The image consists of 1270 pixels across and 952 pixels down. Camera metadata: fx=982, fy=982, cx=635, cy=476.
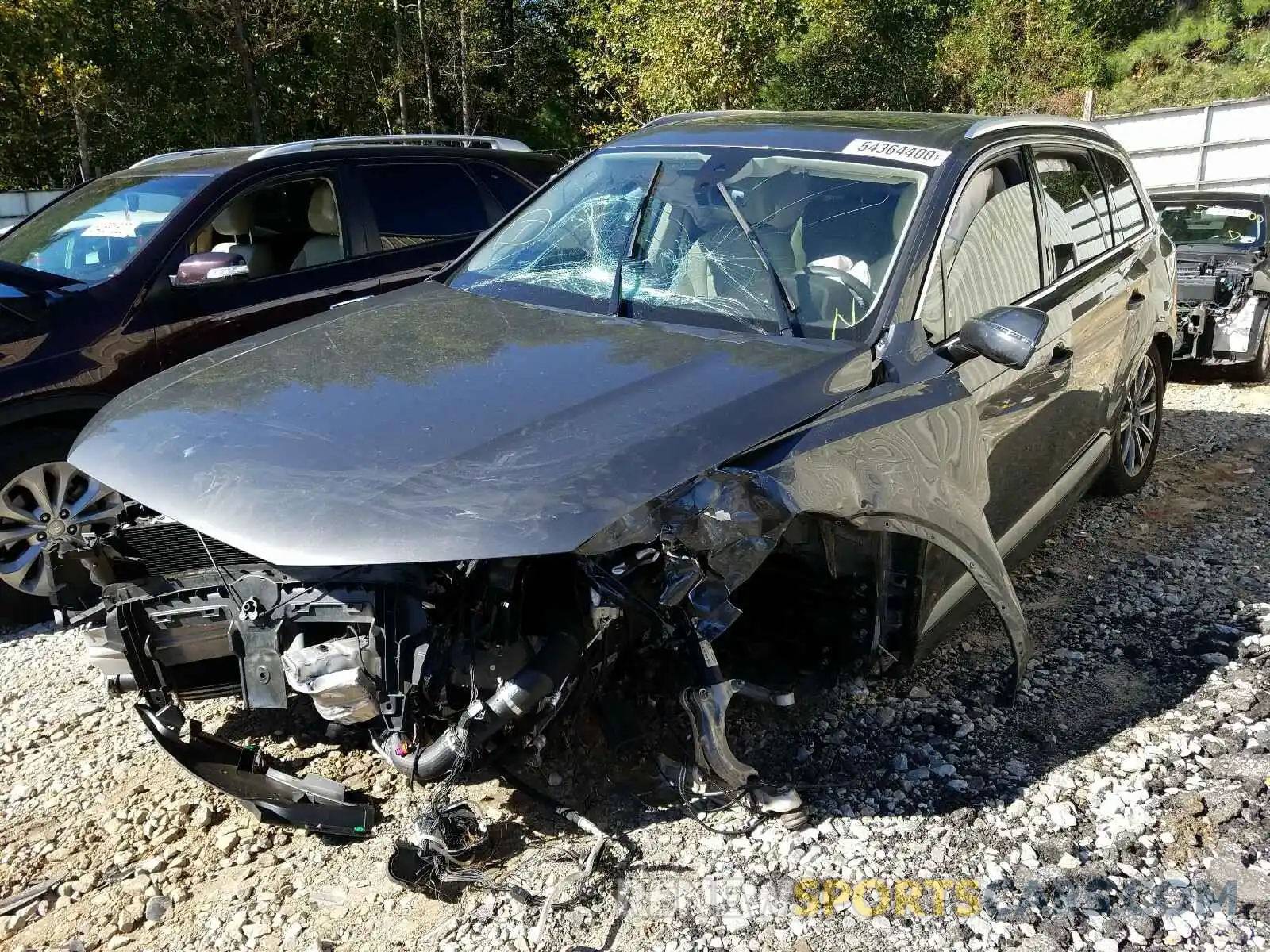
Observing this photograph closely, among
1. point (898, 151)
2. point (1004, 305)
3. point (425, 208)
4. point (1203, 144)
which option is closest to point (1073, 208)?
point (1004, 305)

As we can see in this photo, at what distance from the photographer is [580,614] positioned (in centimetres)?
252

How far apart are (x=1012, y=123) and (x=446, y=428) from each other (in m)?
2.65

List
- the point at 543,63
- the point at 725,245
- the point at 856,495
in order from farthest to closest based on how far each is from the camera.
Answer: the point at 543,63 < the point at 725,245 < the point at 856,495

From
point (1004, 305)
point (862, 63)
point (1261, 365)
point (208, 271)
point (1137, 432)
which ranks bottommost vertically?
point (1261, 365)

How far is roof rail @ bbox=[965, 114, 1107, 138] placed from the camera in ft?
11.6

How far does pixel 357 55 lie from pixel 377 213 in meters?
16.8

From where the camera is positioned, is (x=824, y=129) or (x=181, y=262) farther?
(x=181, y=262)

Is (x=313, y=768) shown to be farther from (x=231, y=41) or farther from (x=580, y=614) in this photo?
(x=231, y=41)

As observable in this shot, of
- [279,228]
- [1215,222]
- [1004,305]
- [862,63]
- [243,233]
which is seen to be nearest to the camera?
[1004,305]

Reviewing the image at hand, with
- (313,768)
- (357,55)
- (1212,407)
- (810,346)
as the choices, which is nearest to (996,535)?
(810,346)

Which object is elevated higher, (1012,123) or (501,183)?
(1012,123)

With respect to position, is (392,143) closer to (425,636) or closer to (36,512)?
(36,512)

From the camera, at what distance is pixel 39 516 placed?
4195mm

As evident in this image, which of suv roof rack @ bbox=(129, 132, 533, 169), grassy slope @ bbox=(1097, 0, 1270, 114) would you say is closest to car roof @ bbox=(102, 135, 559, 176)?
suv roof rack @ bbox=(129, 132, 533, 169)
